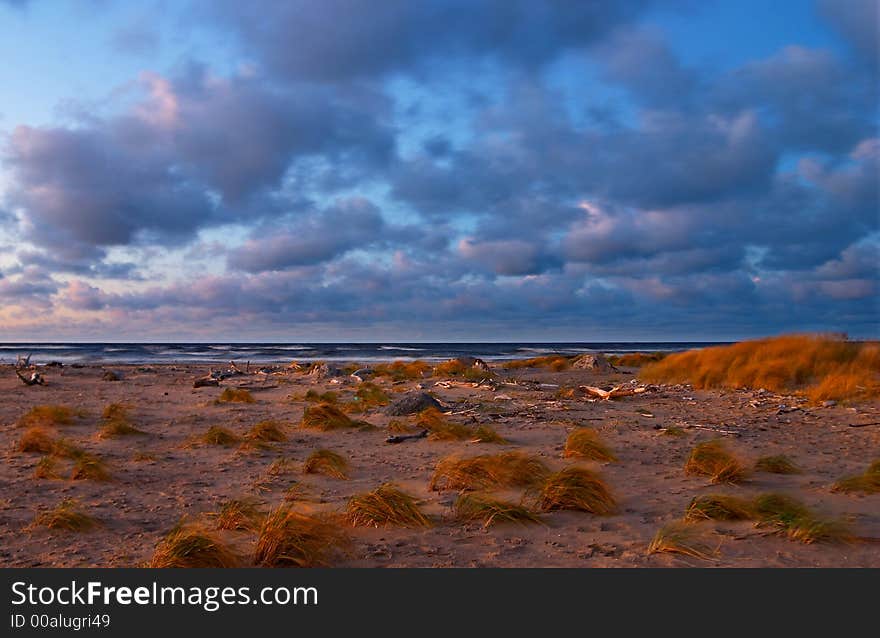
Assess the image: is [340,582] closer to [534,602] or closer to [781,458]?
[534,602]

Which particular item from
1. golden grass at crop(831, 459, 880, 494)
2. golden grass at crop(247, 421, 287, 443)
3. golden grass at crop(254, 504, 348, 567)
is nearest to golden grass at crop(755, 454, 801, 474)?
golden grass at crop(831, 459, 880, 494)

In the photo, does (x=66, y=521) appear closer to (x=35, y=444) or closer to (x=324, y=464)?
(x=324, y=464)

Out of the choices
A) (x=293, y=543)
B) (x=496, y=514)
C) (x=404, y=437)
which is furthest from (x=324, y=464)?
(x=293, y=543)

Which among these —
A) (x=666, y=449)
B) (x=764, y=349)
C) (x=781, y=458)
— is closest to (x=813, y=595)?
(x=781, y=458)

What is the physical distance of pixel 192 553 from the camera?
439cm

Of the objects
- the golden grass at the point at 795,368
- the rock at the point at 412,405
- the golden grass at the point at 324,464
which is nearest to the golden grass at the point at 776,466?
the golden grass at the point at 324,464

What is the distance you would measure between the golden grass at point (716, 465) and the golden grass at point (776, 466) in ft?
1.68

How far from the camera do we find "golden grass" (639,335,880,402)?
45.8 ft

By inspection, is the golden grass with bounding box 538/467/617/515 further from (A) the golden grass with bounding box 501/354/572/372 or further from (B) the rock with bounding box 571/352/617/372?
(A) the golden grass with bounding box 501/354/572/372

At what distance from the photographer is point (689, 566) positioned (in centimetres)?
446

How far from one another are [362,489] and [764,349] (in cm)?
1615

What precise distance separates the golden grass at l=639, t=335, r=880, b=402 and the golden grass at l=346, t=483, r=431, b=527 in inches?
466

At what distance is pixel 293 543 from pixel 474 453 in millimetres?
4742

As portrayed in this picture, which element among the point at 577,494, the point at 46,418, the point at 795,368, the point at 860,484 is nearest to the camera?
the point at 577,494
